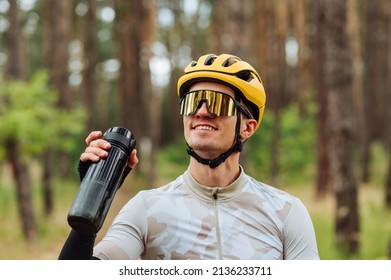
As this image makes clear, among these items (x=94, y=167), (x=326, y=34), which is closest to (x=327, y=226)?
(x=326, y=34)

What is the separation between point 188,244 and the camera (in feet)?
7.81

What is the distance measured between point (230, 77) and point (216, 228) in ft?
2.14

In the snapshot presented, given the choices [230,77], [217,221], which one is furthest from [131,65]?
[217,221]

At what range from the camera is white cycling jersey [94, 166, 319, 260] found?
2.38 m

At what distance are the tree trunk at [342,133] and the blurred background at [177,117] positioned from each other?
2 cm

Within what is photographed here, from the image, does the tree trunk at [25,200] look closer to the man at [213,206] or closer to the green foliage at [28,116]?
the green foliage at [28,116]

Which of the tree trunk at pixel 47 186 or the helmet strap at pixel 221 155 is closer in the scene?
the helmet strap at pixel 221 155

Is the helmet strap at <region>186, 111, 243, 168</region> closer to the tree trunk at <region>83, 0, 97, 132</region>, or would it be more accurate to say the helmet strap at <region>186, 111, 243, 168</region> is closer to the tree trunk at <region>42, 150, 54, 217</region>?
the tree trunk at <region>42, 150, 54, 217</region>

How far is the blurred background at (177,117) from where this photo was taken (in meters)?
8.89

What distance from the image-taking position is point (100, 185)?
213cm

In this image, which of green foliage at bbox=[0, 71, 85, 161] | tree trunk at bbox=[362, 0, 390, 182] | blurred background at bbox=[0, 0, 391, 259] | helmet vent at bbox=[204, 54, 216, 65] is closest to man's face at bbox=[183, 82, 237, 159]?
helmet vent at bbox=[204, 54, 216, 65]

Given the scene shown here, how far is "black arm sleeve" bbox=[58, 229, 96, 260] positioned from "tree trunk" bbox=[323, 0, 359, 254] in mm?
7150

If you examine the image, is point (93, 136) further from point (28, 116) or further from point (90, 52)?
point (90, 52)

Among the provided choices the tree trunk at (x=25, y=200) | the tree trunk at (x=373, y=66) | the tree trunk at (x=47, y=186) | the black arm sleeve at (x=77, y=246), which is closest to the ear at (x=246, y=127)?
the black arm sleeve at (x=77, y=246)
